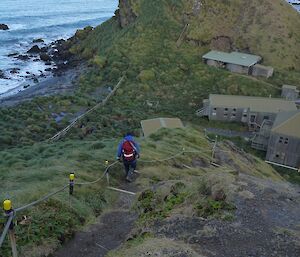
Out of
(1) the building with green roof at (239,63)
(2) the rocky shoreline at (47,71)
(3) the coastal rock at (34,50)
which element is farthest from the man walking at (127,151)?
(3) the coastal rock at (34,50)

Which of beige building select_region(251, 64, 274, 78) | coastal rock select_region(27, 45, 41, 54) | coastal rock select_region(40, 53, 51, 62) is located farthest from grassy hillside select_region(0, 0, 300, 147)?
coastal rock select_region(27, 45, 41, 54)

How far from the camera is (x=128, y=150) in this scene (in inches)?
475

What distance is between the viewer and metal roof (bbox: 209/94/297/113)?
37.0 meters

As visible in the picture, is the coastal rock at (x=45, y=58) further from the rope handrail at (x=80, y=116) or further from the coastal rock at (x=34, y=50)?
the rope handrail at (x=80, y=116)

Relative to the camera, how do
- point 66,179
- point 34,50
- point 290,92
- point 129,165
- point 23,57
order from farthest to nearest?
point 34,50
point 23,57
point 290,92
point 129,165
point 66,179

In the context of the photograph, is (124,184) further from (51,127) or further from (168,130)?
(51,127)

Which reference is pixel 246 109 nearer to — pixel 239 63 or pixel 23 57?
pixel 239 63

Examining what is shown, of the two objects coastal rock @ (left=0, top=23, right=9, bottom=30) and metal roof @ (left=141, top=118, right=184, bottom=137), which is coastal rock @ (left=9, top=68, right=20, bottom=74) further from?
coastal rock @ (left=0, top=23, right=9, bottom=30)

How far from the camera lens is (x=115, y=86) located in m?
44.5

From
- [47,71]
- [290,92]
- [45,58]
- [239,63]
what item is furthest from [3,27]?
[290,92]

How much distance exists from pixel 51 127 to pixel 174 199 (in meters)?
24.6

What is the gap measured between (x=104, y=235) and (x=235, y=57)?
41.4m

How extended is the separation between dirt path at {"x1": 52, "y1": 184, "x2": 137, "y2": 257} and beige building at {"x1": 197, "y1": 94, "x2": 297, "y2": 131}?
2808cm

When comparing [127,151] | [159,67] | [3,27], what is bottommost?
[3,27]
